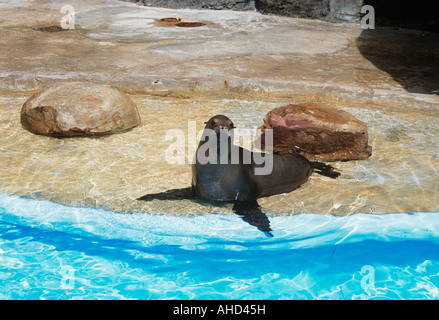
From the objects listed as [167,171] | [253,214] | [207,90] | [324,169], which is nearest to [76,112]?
[167,171]

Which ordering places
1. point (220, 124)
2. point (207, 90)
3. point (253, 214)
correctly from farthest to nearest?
point (207, 90) < point (253, 214) < point (220, 124)

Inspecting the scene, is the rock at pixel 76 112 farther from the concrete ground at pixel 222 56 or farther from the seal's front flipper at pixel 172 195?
the seal's front flipper at pixel 172 195

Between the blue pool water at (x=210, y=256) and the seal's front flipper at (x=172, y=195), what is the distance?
25 centimetres

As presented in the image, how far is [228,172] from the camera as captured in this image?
13.1ft

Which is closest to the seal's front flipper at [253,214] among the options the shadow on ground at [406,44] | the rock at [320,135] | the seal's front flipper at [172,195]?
the seal's front flipper at [172,195]

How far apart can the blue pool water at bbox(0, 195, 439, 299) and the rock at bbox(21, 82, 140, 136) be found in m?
1.36

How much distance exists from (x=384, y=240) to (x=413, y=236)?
0.23 m

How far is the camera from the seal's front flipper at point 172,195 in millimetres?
4207

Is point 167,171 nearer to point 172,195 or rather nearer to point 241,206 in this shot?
point 172,195

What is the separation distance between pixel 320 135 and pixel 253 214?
1353mm

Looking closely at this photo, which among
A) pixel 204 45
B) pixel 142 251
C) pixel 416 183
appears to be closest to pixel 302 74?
pixel 204 45

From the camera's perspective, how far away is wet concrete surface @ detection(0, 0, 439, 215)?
14.4 ft
